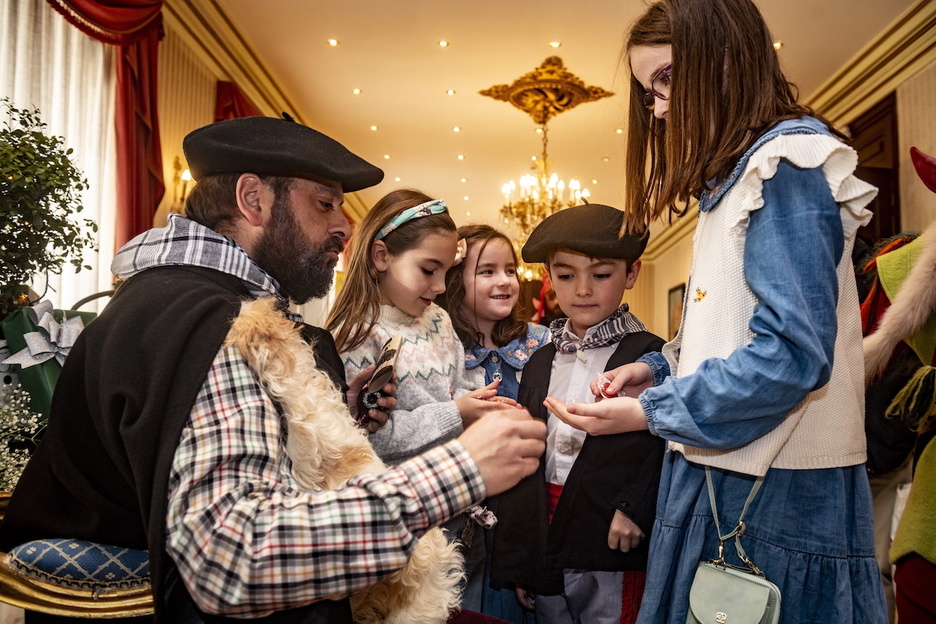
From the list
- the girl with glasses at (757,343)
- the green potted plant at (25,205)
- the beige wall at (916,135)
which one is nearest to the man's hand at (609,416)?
the girl with glasses at (757,343)

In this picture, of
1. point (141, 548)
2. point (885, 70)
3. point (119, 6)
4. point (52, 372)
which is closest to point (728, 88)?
point (141, 548)

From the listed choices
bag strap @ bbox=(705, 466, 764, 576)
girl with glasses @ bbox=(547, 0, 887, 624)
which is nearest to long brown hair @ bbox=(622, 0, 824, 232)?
girl with glasses @ bbox=(547, 0, 887, 624)

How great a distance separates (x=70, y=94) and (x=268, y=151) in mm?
3574

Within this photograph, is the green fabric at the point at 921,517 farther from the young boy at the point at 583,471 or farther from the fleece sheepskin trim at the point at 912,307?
the young boy at the point at 583,471

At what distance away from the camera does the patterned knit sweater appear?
180 centimetres

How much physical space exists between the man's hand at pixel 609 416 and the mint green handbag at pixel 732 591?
161 mm

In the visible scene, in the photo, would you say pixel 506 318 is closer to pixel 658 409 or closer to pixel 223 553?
pixel 658 409

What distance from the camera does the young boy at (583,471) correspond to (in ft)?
5.25

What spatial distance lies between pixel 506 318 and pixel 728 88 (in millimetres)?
1250

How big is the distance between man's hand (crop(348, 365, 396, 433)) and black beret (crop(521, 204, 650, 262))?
0.57 metres

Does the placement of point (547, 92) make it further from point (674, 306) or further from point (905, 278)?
point (674, 306)

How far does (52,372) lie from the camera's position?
185 cm

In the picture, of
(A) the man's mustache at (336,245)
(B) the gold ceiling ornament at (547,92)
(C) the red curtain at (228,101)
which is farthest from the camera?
(B) the gold ceiling ornament at (547,92)

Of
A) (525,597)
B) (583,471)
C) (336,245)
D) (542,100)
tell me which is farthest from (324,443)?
(542,100)
